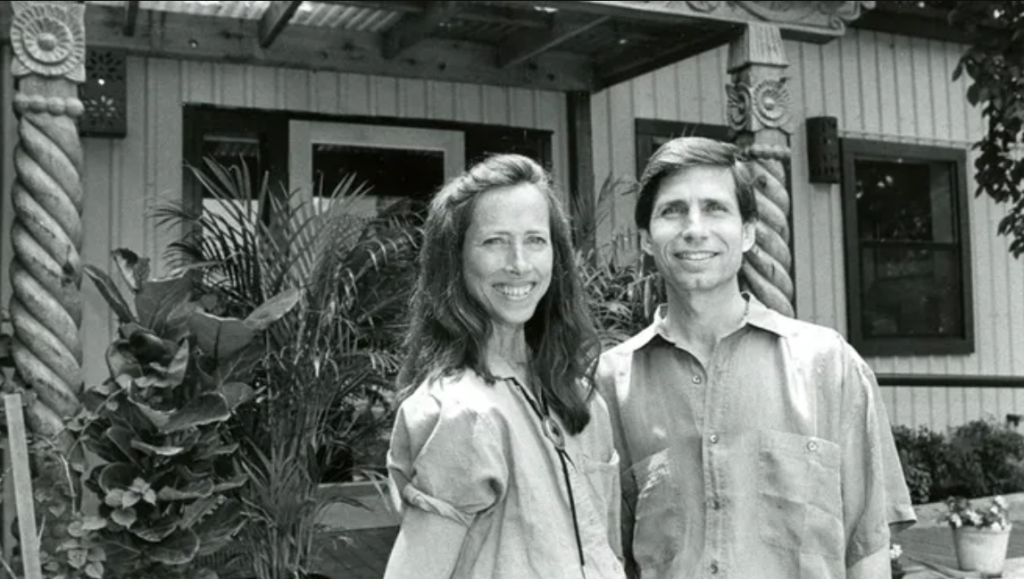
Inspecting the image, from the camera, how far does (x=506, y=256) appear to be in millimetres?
1771

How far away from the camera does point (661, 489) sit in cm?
185

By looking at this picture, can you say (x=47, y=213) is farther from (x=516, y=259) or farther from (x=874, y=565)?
(x=874, y=565)

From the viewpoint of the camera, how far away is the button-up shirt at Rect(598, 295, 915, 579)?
5.89 feet

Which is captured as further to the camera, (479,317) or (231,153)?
(231,153)

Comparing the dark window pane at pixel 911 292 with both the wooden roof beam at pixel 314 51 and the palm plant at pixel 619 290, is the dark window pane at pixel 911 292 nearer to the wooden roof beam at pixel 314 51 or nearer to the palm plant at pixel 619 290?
the wooden roof beam at pixel 314 51

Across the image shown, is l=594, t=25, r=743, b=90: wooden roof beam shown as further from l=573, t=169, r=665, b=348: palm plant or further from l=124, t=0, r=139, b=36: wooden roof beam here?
l=124, t=0, r=139, b=36: wooden roof beam

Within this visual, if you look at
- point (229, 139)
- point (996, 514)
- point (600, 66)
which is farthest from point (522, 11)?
point (996, 514)

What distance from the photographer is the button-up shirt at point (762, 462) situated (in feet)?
5.89

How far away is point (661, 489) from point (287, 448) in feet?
9.62

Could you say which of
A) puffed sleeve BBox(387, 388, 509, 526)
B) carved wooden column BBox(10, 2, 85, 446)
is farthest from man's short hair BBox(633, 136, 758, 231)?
carved wooden column BBox(10, 2, 85, 446)

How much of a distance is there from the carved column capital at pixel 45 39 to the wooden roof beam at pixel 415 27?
85.2 inches

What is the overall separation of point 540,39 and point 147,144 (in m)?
2.48

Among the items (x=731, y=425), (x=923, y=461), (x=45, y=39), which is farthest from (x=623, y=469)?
(x=923, y=461)

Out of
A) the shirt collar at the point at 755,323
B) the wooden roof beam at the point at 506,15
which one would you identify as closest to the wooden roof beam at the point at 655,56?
the wooden roof beam at the point at 506,15
